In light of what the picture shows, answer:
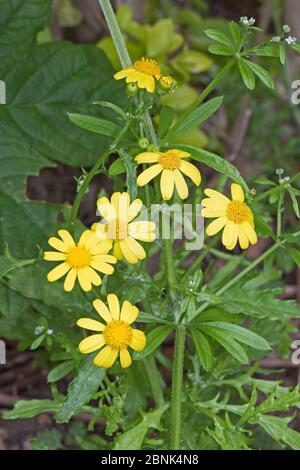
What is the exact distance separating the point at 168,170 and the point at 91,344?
353 mm

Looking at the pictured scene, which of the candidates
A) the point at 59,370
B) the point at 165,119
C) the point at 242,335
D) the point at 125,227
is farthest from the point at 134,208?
the point at 59,370

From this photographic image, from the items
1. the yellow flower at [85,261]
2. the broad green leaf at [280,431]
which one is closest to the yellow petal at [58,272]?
the yellow flower at [85,261]

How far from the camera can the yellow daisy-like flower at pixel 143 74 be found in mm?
1399

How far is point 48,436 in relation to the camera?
207 centimetres

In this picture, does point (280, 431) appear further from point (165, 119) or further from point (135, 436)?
point (165, 119)

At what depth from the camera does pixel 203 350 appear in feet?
4.89

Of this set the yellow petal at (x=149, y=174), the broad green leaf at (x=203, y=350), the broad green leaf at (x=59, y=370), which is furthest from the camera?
the broad green leaf at (x=59, y=370)

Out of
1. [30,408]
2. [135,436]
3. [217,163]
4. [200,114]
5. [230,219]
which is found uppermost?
[200,114]

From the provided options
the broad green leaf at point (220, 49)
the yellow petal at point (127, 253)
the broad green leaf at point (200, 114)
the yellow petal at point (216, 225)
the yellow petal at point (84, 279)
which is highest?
the broad green leaf at point (220, 49)

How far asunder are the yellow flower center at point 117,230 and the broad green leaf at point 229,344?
0.27 m

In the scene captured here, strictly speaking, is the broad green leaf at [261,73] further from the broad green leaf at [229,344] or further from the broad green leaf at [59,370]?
the broad green leaf at [59,370]

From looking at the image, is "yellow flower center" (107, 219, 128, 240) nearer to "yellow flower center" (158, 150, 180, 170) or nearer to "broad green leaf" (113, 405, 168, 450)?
"yellow flower center" (158, 150, 180, 170)

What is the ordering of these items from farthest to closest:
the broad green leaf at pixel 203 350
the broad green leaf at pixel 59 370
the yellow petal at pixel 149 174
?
1. the broad green leaf at pixel 59 370
2. the broad green leaf at pixel 203 350
3. the yellow petal at pixel 149 174
